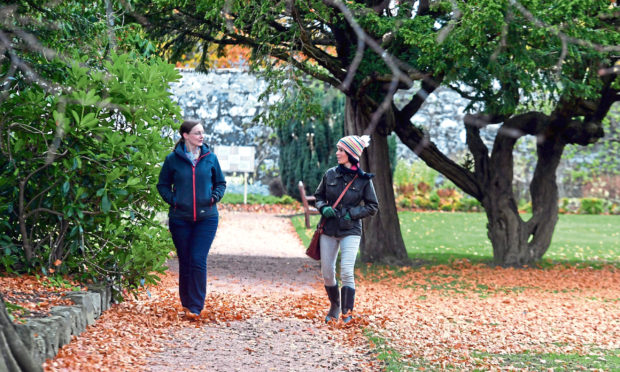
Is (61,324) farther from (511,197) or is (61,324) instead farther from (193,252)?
(511,197)

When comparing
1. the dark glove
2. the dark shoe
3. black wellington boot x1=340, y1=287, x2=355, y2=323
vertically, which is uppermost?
the dark glove

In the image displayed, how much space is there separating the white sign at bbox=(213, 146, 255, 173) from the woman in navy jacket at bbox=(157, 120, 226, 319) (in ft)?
56.5

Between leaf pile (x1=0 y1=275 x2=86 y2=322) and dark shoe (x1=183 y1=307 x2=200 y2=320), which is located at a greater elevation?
leaf pile (x1=0 y1=275 x2=86 y2=322)

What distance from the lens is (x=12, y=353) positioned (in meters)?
4.20

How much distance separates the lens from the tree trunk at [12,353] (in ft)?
13.6

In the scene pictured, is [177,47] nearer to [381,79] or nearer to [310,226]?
[381,79]

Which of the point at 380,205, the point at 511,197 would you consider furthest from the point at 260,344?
the point at 511,197

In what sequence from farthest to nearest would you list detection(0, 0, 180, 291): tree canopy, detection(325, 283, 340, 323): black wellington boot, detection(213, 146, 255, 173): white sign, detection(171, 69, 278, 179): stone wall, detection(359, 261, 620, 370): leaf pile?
detection(171, 69, 278, 179): stone wall → detection(213, 146, 255, 173): white sign → detection(325, 283, 340, 323): black wellington boot → detection(0, 0, 180, 291): tree canopy → detection(359, 261, 620, 370): leaf pile

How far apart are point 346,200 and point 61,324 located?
8.93 ft

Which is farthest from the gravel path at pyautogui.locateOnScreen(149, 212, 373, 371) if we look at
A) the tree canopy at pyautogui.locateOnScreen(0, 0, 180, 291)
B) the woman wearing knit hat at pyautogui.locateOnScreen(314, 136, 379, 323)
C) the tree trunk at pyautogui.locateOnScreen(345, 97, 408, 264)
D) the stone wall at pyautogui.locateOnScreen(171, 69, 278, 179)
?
the stone wall at pyautogui.locateOnScreen(171, 69, 278, 179)

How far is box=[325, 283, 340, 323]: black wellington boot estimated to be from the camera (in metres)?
7.14

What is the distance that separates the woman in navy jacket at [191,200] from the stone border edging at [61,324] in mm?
762

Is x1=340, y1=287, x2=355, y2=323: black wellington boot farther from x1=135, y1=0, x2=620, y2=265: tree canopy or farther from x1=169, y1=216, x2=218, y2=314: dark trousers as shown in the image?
x1=135, y1=0, x2=620, y2=265: tree canopy

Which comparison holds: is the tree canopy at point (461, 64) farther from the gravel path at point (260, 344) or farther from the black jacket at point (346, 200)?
the gravel path at point (260, 344)
